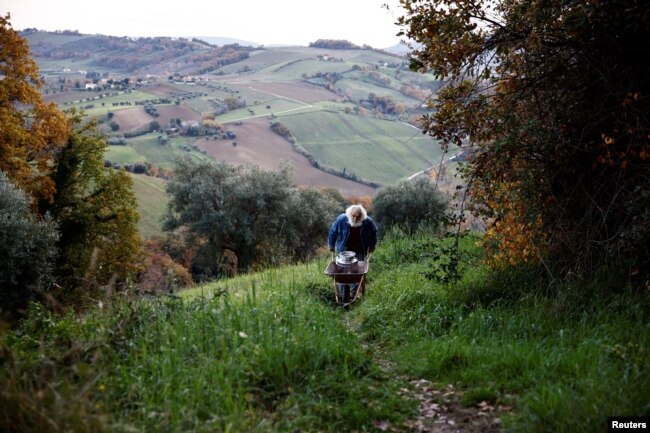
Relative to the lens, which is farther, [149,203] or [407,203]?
[149,203]

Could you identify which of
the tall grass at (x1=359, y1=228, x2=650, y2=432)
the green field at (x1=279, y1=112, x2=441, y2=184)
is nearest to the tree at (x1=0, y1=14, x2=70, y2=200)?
the tall grass at (x1=359, y1=228, x2=650, y2=432)

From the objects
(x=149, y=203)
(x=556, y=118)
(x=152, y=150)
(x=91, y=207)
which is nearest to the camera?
(x=556, y=118)

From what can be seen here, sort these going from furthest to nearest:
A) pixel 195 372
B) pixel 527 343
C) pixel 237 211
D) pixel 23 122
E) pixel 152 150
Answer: pixel 152 150 < pixel 237 211 < pixel 23 122 < pixel 527 343 < pixel 195 372

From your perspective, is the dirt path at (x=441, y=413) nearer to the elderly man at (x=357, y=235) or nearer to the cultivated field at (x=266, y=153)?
the elderly man at (x=357, y=235)

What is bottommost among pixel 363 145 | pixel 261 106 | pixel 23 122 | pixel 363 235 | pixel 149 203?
pixel 149 203

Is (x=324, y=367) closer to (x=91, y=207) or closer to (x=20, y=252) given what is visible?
(x=20, y=252)

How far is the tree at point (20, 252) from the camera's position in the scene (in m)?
17.3

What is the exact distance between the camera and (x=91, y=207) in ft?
101

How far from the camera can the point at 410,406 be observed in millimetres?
5207

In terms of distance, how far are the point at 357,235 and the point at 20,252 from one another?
42.3 ft

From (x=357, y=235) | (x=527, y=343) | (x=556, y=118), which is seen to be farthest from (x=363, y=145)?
(x=527, y=343)

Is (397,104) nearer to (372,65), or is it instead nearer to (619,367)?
(372,65)

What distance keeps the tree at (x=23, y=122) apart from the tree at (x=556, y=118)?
22328mm

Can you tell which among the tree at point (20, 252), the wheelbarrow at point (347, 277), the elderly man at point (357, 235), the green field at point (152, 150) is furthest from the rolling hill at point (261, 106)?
the wheelbarrow at point (347, 277)
